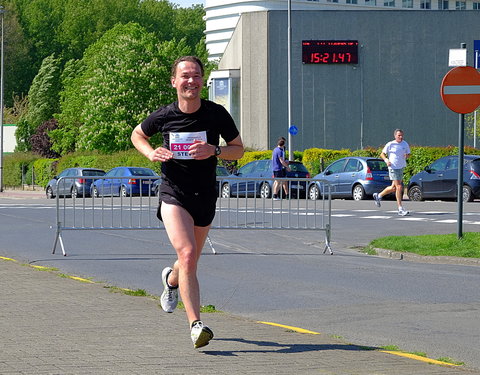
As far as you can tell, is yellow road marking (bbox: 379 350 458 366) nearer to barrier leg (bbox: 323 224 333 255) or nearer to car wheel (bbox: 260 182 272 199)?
barrier leg (bbox: 323 224 333 255)

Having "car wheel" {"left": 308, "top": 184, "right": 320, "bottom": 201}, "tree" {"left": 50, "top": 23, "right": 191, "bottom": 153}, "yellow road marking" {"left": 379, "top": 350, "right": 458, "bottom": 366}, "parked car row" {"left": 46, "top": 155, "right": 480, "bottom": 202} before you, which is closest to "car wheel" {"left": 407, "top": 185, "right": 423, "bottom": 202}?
"parked car row" {"left": 46, "top": 155, "right": 480, "bottom": 202}

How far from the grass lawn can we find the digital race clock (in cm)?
4156

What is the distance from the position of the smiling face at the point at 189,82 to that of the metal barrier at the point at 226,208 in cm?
875

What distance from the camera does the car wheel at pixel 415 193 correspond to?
108 ft

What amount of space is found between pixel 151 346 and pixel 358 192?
2823 cm

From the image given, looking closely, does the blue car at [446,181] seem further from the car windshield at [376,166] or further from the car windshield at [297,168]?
the car windshield at [297,168]

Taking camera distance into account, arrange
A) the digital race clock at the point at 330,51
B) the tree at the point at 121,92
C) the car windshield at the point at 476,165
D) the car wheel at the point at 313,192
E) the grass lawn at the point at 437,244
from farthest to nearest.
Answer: the tree at the point at 121,92, the digital race clock at the point at 330,51, the car windshield at the point at 476,165, the car wheel at the point at 313,192, the grass lawn at the point at 437,244

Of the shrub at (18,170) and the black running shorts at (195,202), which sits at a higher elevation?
the black running shorts at (195,202)

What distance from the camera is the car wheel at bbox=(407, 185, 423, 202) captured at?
32906 millimetres

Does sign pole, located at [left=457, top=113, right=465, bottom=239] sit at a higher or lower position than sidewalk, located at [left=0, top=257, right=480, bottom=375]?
higher

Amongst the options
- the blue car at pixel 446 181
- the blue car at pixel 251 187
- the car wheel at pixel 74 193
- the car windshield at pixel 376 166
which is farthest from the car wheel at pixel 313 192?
the car windshield at pixel 376 166

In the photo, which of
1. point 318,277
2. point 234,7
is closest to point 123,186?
point 318,277

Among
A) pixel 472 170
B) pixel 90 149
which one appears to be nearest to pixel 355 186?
pixel 472 170

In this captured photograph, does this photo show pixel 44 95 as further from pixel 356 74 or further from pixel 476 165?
pixel 476 165
